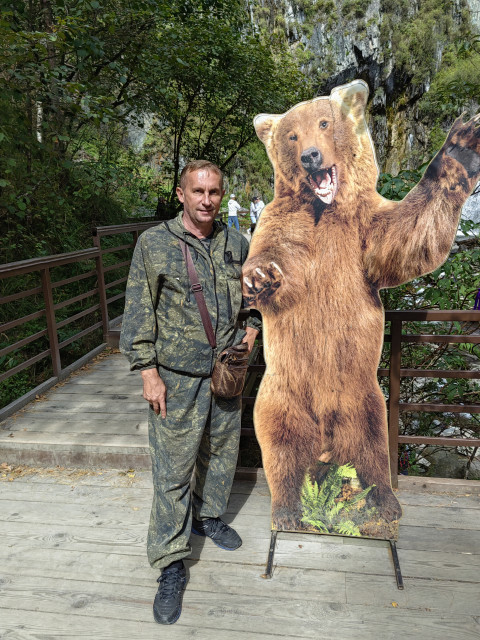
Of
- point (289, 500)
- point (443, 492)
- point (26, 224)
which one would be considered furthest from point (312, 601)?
point (26, 224)

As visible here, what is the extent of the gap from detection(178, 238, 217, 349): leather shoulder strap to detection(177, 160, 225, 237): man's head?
0.14 metres

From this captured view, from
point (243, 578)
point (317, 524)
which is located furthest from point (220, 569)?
point (317, 524)

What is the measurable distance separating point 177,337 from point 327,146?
3.42ft

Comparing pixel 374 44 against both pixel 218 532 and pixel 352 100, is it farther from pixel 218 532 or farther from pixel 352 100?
pixel 218 532

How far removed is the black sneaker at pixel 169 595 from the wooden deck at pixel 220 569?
0.04 metres

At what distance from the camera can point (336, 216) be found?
85.8 inches

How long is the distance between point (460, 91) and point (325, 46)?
934 inches

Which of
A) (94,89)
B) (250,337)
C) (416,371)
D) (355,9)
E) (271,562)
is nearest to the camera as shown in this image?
(271,562)

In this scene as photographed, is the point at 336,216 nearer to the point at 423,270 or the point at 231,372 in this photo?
the point at 423,270

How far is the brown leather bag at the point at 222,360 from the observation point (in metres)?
2.04

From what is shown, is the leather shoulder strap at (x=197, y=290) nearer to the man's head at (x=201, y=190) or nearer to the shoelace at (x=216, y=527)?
the man's head at (x=201, y=190)

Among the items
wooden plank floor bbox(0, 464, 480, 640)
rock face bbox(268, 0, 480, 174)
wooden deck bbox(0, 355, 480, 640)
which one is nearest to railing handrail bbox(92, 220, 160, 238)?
wooden deck bbox(0, 355, 480, 640)

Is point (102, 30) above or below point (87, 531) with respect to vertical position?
above

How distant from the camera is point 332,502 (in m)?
2.28
